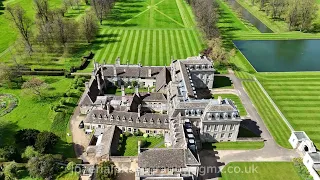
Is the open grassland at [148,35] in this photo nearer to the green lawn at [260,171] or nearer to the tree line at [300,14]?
the tree line at [300,14]

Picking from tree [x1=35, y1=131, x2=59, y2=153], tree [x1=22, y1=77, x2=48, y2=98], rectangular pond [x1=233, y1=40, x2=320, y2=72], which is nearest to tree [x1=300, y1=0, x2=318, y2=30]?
rectangular pond [x1=233, y1=40, x2=320, y2=72]

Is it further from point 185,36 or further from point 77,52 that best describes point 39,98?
point 185,36

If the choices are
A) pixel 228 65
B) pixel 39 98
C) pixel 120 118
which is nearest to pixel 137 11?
pixel 228 65

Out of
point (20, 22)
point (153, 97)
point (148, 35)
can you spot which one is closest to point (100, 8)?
point (148, 35)

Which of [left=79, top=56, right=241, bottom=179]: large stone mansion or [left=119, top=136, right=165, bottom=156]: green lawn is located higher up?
[left=79, top=56, right=241, bottom=179]: large stone mansion

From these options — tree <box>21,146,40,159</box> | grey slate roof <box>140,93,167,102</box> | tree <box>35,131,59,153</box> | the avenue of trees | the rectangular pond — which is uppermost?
A: the avenue of trees

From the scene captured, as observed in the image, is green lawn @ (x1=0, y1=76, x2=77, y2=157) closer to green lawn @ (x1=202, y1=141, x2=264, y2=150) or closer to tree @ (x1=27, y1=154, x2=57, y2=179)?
tree @ (x1=27, y1=154, x2=57, y2=179)
